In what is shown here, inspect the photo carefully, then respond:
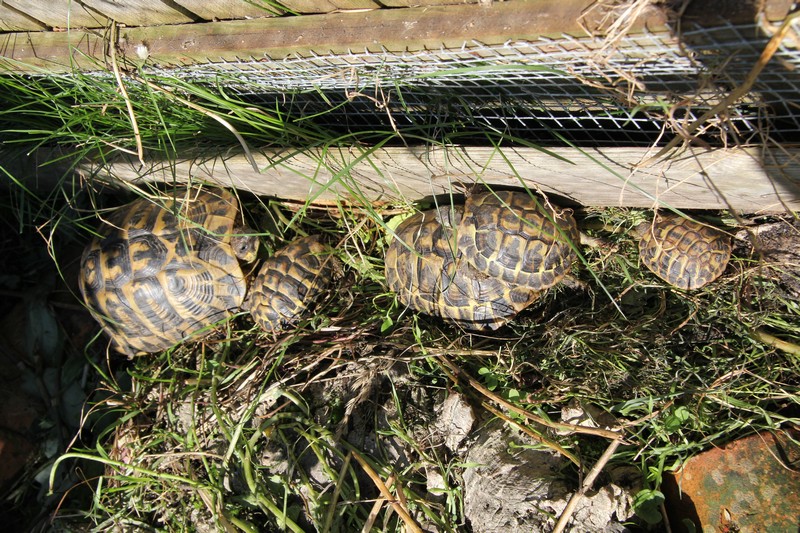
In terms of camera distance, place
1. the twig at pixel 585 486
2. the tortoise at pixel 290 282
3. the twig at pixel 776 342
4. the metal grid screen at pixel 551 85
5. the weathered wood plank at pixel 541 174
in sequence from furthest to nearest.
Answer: the tortoise at pixel 290 282
the twig at pixel 776 342
the twig at pixel 585 486
the weathered wood plank at pixel 541 174
the metal grid screen at pixel 551 85

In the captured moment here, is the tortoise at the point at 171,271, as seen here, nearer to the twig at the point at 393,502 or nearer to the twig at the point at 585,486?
the twig at the point at 393,502

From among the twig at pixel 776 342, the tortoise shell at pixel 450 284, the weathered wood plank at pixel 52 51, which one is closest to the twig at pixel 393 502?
the tortoise shell at pixel 450 284

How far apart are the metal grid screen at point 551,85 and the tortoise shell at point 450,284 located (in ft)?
1.14

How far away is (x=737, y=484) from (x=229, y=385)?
186cm

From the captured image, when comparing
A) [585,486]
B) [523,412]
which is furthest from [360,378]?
[585,486]

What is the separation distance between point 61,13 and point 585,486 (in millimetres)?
2373

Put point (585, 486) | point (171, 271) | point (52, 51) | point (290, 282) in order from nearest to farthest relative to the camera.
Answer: point (585, 486), point (52, 51), point (290, 282), point (171, 271)

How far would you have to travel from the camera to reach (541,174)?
1.96 meters

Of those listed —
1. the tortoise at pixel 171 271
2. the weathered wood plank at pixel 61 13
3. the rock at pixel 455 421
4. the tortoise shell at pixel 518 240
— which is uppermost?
the weathered wood plank at pixel 61 13

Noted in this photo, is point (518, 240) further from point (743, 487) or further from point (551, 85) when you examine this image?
point (743, 487)

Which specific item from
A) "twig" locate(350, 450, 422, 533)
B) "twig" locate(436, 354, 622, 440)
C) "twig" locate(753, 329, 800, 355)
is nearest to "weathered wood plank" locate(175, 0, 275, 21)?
"twig" locate(436, 354, 622, 440)

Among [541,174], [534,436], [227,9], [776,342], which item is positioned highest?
[227,9]

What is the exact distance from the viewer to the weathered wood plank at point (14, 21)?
2.24 metres

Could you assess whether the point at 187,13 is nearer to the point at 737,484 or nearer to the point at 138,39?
the point at 138,39
